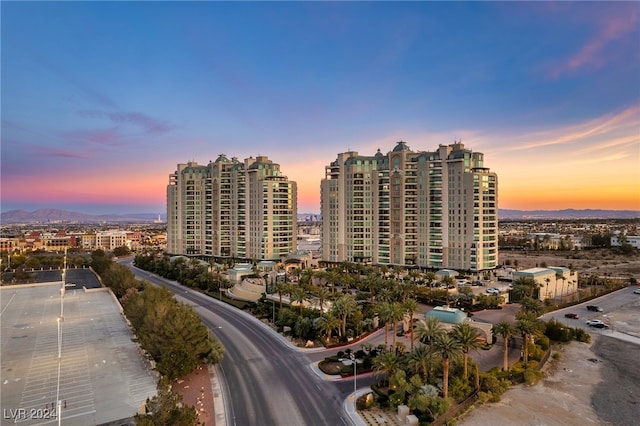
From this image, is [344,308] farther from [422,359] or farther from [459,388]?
[459,388]

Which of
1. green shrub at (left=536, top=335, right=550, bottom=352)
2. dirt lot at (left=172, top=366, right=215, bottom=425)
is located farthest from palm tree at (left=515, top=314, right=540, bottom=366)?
dirt lot at (left=172, top=366, right=215, bottom=425)

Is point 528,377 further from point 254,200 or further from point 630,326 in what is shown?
point 254,200

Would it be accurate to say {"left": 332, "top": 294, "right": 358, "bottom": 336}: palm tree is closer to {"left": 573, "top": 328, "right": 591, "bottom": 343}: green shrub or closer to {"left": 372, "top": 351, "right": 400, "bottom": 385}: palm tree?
{"left": 372, "top": 351, "right": 400, "bottom": 385}: palm tree

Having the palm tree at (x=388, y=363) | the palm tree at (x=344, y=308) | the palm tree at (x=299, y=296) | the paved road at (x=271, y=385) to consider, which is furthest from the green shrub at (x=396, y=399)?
the palm tree at (x=299, y=296)

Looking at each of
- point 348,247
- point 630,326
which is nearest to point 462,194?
point 348,247

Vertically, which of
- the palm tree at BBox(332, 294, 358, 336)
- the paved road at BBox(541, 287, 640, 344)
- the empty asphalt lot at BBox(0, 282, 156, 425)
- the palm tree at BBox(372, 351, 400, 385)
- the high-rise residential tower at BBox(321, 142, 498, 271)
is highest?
the high-rise residential tower at BBox(321, 142, 498, 271)

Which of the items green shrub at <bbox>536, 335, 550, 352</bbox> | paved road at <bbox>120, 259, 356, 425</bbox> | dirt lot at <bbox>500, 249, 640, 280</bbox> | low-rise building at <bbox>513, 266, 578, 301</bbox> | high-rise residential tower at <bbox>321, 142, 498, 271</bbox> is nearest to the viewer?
paved road at <bbox>120, 259, 356, 425</bbox>

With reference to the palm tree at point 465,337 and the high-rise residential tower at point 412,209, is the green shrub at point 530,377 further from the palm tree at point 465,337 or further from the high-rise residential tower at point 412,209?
the high-rise residential tower at point 412,209
